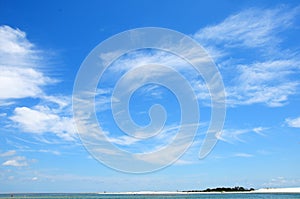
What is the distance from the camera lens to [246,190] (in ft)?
608

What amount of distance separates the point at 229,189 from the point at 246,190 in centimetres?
1150

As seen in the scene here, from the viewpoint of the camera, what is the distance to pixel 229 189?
589 feet
